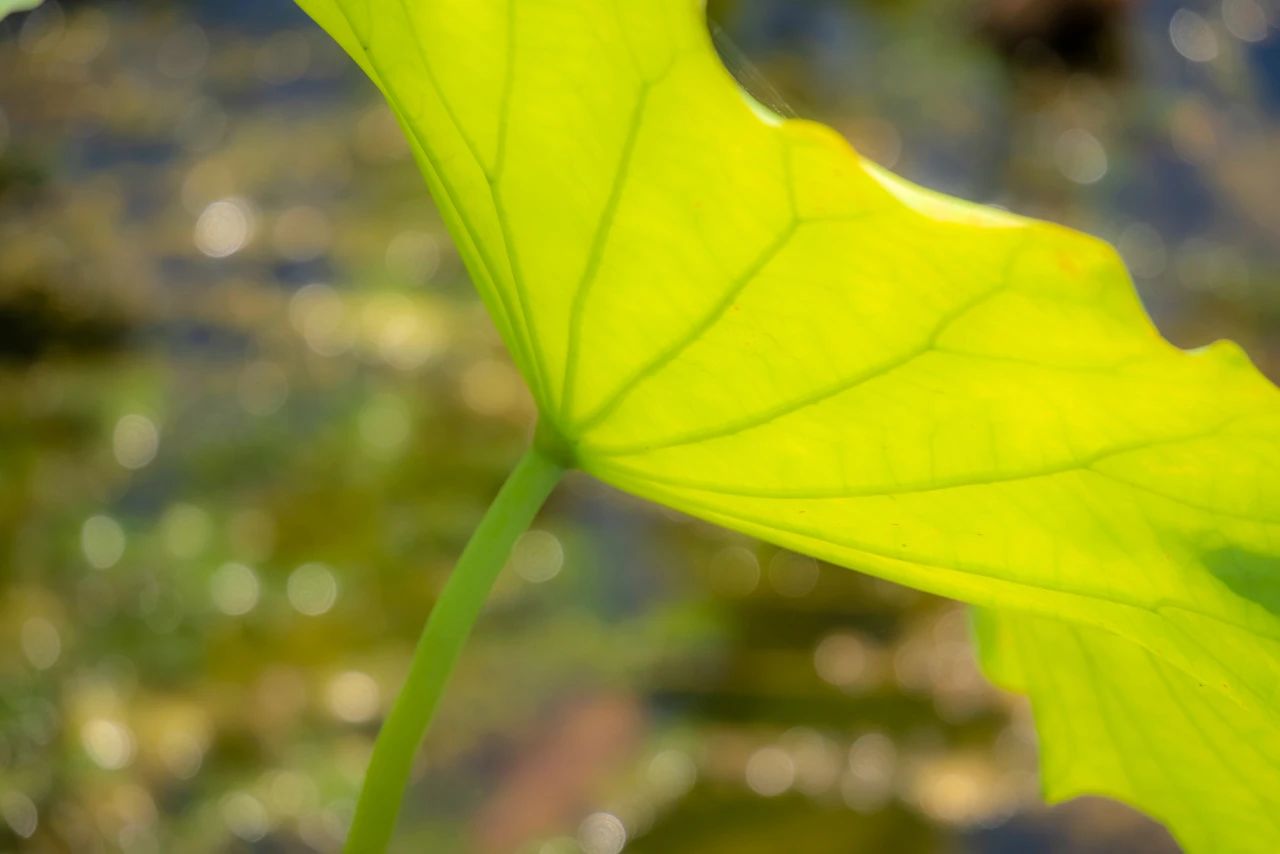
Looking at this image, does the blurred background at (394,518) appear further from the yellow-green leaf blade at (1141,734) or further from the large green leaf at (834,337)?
the yellow-green leaf blade at (1141,734)

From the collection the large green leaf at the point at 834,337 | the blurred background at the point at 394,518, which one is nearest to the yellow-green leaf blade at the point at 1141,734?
the large green leaf at the point at 834,337

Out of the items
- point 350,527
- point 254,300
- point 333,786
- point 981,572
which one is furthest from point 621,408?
point 254,300

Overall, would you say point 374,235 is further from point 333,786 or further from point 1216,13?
point 1216,13

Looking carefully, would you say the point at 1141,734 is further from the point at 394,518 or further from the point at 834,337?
the point at 394,518

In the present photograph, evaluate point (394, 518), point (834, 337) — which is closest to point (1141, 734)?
point (834, 337)

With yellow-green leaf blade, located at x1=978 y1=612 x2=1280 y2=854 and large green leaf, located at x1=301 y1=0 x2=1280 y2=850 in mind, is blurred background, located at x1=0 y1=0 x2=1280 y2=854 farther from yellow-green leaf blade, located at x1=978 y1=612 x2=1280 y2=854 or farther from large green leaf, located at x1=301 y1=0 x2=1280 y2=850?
yellow-green leaf blade, located at x1=978 y1=612 x2=1280 y2=854

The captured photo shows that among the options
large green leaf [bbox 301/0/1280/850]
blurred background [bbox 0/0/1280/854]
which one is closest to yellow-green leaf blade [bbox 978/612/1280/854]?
large green leaf [bbox 301/0/1280/850]
